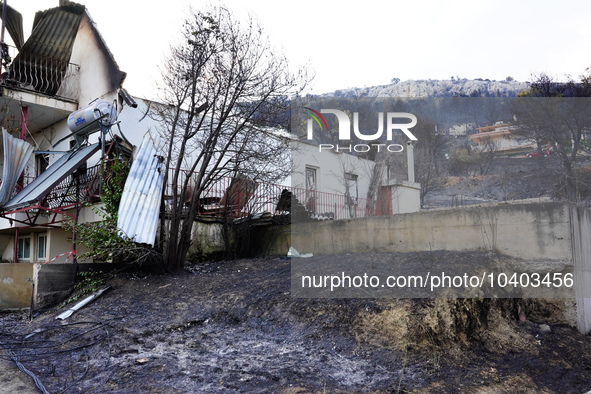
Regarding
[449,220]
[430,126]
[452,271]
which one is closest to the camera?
[452,271]

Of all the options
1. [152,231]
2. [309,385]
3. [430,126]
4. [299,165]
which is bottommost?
[309,385]

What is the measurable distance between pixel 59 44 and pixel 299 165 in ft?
29.6

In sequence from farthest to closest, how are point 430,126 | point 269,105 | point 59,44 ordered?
1. point 430,126
2. point 59,44
3. point 269,105

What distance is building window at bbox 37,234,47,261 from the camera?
1218 cm

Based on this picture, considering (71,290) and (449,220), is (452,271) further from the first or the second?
(71,290)

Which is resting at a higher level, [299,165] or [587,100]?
[587,100]

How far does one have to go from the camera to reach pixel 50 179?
8805 mm

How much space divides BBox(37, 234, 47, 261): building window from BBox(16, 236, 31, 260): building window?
67cm

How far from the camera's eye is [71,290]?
302 inches

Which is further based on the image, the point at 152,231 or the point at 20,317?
the point at 152,231

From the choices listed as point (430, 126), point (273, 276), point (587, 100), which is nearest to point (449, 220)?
point (273, 276)

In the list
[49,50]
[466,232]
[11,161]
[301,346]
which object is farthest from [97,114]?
[466,232]

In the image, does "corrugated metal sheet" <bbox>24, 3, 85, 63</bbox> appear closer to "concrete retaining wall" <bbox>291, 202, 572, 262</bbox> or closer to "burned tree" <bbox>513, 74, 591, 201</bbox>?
"concrete retaining wall" <bbox>291, 202, 572, 262</bbox>

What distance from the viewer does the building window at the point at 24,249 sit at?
13.0m
